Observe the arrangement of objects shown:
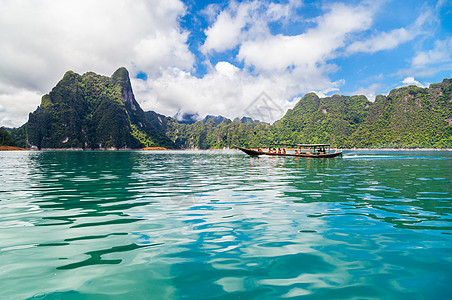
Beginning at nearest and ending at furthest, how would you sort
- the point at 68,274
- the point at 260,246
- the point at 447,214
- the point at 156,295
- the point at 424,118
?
the point at 156,295
the point at 68,274
the point at 260,246
the point at 447,214
the point at 424,118

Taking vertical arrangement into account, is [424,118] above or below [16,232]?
above

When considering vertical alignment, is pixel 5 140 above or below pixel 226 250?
above

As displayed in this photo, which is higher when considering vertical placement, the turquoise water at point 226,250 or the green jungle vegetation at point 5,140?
the green jungle vegetation at point 5,140

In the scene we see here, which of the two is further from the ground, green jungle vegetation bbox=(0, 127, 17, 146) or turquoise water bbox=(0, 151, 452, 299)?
green jungle vegetation bbox=(0, 127, 17, 146)

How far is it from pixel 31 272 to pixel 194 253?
298cm

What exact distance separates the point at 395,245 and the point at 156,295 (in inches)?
215

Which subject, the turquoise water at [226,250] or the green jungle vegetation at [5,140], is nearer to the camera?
the turquoise water at [226,250]

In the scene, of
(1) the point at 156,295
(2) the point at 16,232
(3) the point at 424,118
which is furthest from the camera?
(3) the point at 424,118

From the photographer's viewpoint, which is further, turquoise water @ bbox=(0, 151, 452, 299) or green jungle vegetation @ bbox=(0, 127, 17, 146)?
green jungle vegetation @ bbox=(0, 127, 17, 146)

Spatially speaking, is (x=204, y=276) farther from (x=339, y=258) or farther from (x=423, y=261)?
(x=423, y=261)

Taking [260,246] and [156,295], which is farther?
[260,246]

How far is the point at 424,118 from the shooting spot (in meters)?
193

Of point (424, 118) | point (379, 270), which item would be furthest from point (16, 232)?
point (424, 118)

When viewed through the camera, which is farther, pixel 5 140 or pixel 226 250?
pixel 5 140
